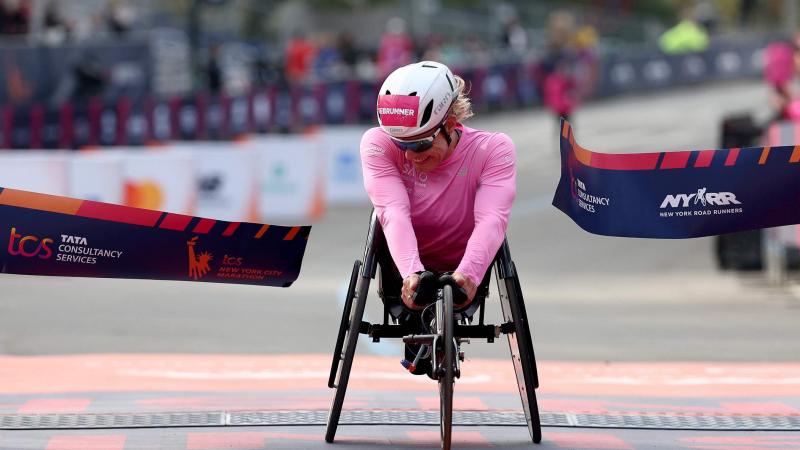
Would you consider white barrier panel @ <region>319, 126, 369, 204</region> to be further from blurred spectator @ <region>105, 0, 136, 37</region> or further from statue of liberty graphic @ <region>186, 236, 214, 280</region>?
statue of liberty graphic @ <region>186, 236, 214, 280</region>

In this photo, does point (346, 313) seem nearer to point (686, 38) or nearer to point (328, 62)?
point (328, 62)

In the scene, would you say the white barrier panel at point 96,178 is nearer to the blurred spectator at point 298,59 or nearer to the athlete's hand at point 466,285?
the athlete's hand at point 466,285

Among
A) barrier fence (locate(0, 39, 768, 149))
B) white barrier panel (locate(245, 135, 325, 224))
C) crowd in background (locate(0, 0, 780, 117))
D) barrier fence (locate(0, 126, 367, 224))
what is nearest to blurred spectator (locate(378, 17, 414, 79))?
crowd in background (locate(0, 0, 780, 117))

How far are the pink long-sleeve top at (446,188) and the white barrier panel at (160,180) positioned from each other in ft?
38.8

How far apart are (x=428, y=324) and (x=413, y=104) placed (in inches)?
38.4

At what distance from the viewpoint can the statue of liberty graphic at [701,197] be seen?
290 inches

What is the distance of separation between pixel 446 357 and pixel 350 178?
1746cm

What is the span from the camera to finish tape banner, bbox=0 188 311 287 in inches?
276

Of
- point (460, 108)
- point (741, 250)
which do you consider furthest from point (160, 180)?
point (460, 108)

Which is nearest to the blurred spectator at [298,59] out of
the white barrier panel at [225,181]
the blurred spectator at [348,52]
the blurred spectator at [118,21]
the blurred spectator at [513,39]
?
the blurred spectator at [348,52]

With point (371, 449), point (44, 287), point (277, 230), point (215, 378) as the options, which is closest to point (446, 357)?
point (371, 449)

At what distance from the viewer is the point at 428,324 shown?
269 inches

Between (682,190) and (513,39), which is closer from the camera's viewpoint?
(682,190)

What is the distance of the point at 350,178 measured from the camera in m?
23.6
